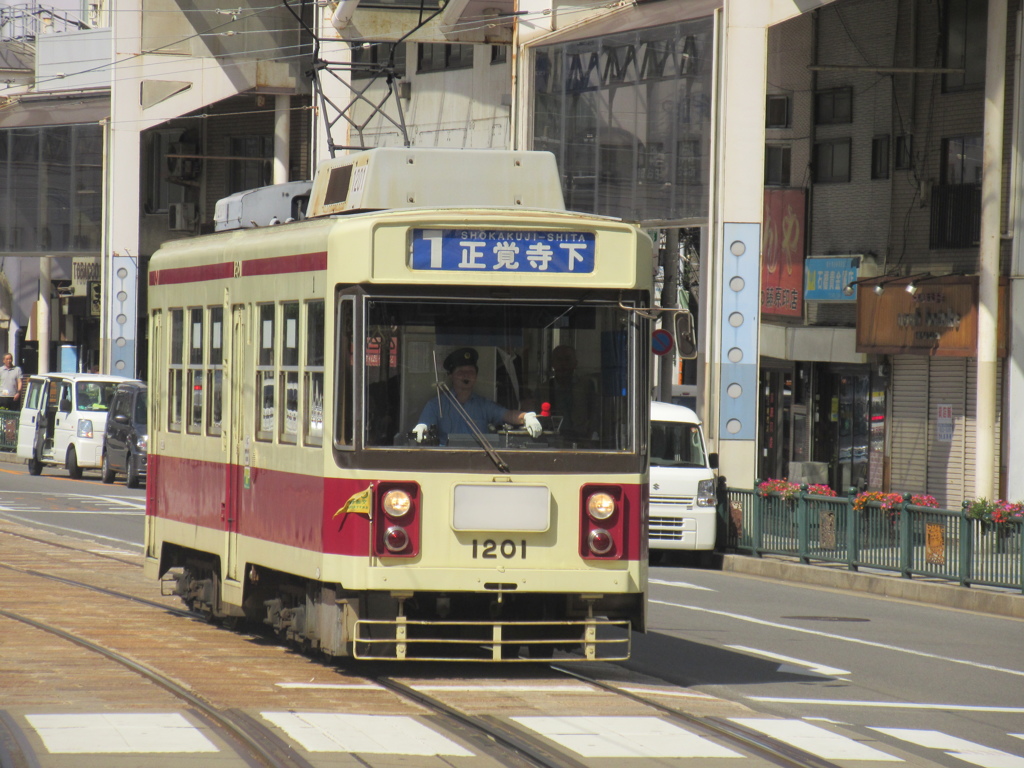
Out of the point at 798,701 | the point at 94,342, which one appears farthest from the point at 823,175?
the point at 94,342

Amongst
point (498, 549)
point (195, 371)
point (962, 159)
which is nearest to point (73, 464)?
point (962, 159)

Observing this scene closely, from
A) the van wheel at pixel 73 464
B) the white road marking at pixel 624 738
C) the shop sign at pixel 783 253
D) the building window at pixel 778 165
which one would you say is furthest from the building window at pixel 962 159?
the white road marking at pixel 624 738

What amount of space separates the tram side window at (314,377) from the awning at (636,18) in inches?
637

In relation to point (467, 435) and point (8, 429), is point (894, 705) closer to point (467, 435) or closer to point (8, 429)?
point (467, 435)

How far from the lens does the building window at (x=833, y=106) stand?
3108 cm

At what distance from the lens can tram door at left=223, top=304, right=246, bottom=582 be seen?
1159 centimetres

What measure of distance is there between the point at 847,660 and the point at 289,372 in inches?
191

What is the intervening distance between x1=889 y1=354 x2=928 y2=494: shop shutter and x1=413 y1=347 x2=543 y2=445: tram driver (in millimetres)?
19902

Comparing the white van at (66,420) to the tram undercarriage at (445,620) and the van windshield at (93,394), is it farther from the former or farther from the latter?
the tram undercarriage at (445,620)

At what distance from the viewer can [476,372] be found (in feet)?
32.8

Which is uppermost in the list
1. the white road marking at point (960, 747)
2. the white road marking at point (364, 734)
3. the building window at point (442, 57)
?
the building window at point (442, 57)

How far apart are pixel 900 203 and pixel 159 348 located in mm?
19118

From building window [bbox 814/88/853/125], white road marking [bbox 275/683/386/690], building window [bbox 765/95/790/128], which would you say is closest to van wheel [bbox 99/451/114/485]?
building window [bbox 765/95/790/128]

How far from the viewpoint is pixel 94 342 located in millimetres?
58438
